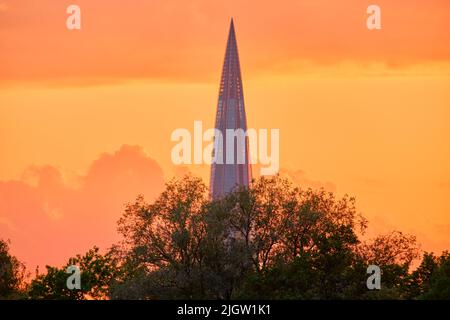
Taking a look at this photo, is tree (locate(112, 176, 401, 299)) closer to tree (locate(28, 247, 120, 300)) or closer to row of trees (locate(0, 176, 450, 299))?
row of trees (locate(0, 176, 450, 299))

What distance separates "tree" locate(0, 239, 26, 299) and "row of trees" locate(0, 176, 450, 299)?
20385mm

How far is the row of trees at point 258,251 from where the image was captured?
12788 centimetres

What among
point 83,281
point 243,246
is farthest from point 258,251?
point 83,281

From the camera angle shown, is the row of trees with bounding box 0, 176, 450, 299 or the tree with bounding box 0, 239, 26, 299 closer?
the row of trees with bounding box 0, 176, 450, 299

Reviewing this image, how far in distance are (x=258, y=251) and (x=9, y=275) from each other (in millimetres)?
40414

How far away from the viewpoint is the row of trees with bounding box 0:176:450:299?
127875mm

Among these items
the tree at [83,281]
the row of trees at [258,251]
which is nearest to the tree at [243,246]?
the row of trees at [258,251]

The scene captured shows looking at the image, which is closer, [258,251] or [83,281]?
[258,251]

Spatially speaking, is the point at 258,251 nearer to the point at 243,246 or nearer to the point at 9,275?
the point at 243,246

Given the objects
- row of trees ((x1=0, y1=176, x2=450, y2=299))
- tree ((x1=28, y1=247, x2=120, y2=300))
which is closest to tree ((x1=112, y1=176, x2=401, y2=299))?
row of trees ((x1=0, y1=176, x2=450, y2=299))

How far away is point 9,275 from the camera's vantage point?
166625 mm

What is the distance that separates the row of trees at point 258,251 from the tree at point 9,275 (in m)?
20.4

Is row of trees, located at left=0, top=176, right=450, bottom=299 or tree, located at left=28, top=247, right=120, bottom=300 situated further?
tree, located at left=28, top=247, right=120, bottom=300
